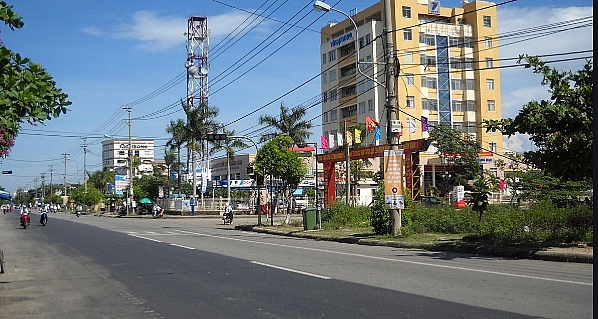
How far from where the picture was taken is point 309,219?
30641 mm

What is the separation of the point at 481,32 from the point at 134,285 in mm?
69970

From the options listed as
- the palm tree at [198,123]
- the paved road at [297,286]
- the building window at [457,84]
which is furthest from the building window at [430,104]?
the paved road at [297,286]

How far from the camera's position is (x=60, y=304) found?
10406 millimetres

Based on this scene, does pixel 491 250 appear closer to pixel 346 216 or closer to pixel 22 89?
pixel 22 89

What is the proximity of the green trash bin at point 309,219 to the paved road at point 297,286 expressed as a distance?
12.1 metres

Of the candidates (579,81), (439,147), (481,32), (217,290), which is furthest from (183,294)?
(481,32)

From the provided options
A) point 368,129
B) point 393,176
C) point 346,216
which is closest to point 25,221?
point 346,216

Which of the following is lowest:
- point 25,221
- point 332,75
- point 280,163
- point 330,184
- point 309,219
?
point 25,221

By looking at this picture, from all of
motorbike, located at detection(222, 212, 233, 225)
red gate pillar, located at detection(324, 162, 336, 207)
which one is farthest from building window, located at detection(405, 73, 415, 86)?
red gate pillar, located at detection(324, 162, 336, 207)

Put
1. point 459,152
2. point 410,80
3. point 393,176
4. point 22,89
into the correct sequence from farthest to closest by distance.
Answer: point 410,80, point 459,152, point 393,176, point 22,89

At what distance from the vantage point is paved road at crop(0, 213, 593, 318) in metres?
9.07

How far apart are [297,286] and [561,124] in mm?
7844

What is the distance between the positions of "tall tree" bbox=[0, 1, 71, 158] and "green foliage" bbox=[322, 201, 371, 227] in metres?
22.2

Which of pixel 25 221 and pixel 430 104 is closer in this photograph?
pixel 25 221
